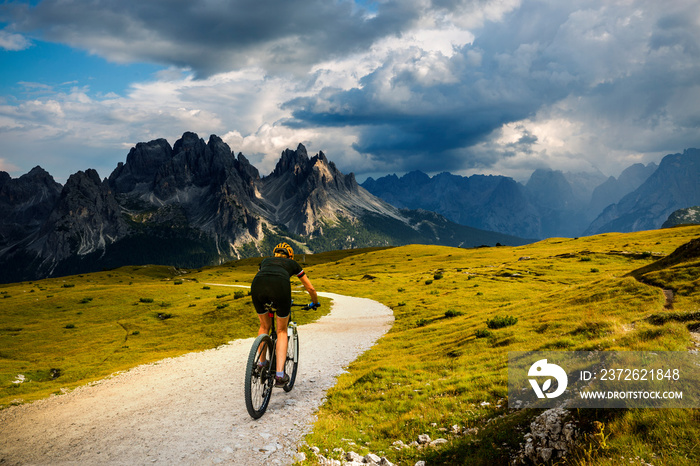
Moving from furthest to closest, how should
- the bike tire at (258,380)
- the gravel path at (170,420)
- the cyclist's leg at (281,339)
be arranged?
the cyclist's leg at (281,339)
the bike tire at (258,380)
the gravel path at (170,420)

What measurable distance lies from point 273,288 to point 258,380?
3170mm

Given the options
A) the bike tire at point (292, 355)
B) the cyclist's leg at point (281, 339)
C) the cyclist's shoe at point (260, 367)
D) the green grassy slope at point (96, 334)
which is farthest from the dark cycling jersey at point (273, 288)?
the green grassy slope at point (96, 334)

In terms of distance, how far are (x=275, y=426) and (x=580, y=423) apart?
836 centimetres

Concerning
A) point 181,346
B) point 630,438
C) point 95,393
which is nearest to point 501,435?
point 630,438

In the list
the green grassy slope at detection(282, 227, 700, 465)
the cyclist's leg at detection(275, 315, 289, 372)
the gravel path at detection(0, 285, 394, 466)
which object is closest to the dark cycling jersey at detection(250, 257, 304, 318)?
the cyclist's leg at detection(275, 315, 289, 372)

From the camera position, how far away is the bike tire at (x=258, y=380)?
11.3m

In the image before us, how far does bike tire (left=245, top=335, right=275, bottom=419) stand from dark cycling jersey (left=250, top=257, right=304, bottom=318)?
115 cm

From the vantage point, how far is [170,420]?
12.1m

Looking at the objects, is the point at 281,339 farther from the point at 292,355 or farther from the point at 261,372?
the point at 292,355

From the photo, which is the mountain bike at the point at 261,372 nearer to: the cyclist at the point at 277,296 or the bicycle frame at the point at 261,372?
the bicycle frame at the point at 261,372

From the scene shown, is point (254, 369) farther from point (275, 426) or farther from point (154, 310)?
point (154, 310)

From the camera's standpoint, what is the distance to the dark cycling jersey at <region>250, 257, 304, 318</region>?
1278 centimetres

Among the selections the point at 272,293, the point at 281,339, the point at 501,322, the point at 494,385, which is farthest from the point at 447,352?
the point at 272,293

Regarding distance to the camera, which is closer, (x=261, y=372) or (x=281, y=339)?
(x=261, y=372)
